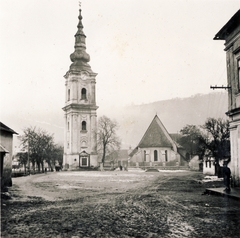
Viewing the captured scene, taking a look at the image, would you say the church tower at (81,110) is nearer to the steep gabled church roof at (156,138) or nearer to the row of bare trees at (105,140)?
the row of bare trees at (105,140)

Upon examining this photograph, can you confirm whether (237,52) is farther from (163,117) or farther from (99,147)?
(163,117)

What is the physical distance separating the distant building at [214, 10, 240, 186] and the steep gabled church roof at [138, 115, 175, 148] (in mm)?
46572

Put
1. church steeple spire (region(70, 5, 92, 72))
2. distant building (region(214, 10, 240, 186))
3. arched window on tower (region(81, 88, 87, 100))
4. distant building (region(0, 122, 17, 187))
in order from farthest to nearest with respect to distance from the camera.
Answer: arched window on tower (region(81, 88, 87, 100)), church steeple spire (region(70, 5, 92, 72)), distant building (region(0, 122, 17, 187)), distant building (region(214, 10, 240, 186))

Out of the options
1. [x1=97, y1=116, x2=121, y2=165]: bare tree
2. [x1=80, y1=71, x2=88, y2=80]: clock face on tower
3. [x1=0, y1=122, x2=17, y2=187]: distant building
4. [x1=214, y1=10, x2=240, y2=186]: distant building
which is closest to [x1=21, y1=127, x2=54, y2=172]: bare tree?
[x1=97, y1=116, x2=121, y2=165]: bare tree

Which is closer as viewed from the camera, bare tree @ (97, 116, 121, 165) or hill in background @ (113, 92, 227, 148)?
bare tree @ (97, 116, 121, 165)

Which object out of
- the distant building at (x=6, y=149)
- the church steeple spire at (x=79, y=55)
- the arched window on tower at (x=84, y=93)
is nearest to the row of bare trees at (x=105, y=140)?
the arched window on tower at (x=84, y=93)

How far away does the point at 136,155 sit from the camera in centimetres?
6494

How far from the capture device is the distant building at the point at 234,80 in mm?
16697

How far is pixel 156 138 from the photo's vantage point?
65.6 meters

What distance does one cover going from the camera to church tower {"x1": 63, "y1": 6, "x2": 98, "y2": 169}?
61500 millimetres

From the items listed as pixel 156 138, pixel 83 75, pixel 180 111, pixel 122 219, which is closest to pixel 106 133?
pixel 156 138

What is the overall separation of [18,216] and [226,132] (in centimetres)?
3091

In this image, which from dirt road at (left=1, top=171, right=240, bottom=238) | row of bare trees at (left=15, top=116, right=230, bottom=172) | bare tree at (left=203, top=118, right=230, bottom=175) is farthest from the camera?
row of bare trees at (left=15, top=116, right=230, bottom=172)

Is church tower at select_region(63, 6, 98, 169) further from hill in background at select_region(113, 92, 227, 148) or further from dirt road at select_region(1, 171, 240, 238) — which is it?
dirt road at select_region(1, 171, 240, 238)
